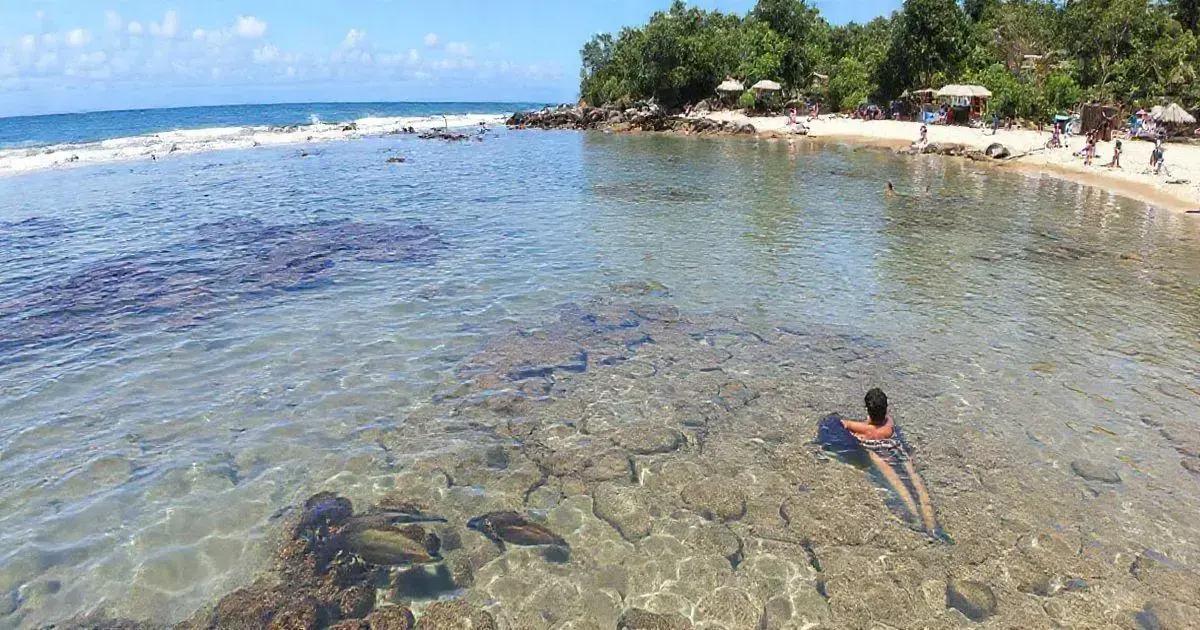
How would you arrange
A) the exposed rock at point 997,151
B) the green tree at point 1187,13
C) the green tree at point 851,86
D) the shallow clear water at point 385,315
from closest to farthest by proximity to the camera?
the shallow clear water at point 385,315 → the exposed rock at point 997,151 → the green tree at point 1187,13 → the green tree at point 851,86

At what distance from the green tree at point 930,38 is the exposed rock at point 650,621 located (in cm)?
6218

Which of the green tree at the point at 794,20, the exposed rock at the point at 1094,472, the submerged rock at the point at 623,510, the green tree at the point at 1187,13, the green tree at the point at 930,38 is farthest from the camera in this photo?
the green tree at the point at 794,20

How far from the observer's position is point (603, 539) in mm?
7590

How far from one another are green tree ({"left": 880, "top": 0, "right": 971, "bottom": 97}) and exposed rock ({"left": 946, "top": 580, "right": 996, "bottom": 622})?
60.4 m

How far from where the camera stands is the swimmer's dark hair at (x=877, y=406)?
9117 mm

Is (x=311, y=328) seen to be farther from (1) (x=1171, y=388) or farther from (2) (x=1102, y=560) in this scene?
(1) (x=1171, y=388)

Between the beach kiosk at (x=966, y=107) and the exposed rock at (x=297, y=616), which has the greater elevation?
the beach kiosk at (x=966, y=107)

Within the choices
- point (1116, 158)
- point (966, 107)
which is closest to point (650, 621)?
point (1116, 158)

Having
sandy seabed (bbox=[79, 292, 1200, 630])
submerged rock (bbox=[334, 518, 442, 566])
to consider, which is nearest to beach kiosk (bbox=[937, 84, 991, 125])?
sandy seabed (bbox=[79, 292, 1200, 630])

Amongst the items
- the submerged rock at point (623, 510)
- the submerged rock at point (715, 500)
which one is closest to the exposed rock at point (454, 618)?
the submerged rock at point (623, 510)

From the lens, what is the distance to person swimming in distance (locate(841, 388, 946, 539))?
8320 mm

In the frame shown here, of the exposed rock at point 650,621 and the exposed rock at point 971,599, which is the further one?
the exposed rock at point 971,599

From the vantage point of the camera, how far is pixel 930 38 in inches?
2206

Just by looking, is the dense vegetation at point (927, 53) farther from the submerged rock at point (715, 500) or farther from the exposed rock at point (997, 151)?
the submerged rock at point (715, 500)
